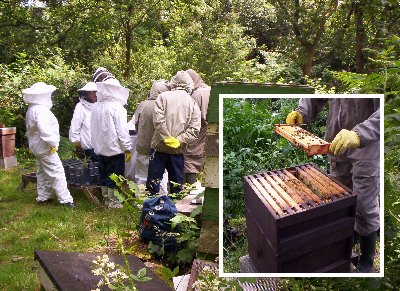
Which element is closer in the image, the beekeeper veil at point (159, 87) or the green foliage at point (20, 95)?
the beekeeper veil at point (159, 87)

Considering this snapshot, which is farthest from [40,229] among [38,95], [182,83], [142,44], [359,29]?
[142,44]

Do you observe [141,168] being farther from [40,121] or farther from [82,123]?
[40,121]

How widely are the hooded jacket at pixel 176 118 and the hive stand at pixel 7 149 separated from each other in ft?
15.2

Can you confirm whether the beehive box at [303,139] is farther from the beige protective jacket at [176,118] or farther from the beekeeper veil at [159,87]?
the beekeeper veil at [159,87]

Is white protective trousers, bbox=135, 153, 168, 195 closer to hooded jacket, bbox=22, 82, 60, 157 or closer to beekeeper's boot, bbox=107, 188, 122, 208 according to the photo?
beekeeper's boot, bbox=107, 188, 122, 208

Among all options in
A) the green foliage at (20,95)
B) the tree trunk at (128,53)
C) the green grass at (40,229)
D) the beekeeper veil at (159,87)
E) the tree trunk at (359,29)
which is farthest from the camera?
the tree trunk at (128,53)

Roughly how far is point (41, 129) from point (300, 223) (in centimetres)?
520

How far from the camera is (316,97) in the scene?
5.15 feet

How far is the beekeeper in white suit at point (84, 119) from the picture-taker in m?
7.09

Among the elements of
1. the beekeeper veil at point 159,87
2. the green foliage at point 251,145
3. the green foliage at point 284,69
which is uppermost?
the green foliage at point 284,69

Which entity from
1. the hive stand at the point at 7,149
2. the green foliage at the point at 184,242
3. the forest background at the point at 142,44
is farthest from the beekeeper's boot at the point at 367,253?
the hive stand at the point at 7,149

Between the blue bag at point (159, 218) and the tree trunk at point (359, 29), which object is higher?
the tree trunk at point (359, 29)

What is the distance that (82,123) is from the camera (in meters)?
7.12

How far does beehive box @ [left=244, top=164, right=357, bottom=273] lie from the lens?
5.10 feet
